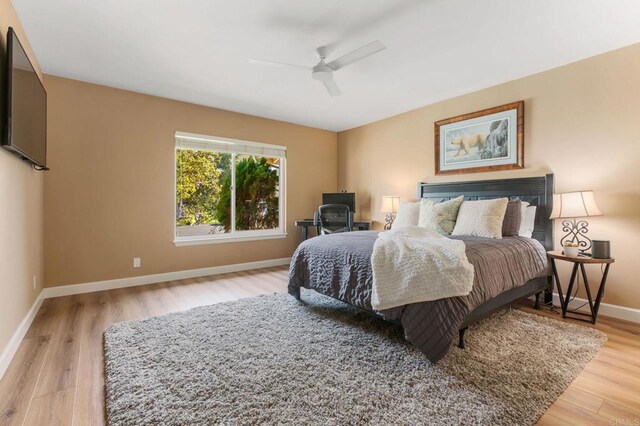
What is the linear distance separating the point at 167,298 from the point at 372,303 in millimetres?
2377

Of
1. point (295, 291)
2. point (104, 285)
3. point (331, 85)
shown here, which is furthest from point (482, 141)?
point (104, 285)

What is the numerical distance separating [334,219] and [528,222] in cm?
242

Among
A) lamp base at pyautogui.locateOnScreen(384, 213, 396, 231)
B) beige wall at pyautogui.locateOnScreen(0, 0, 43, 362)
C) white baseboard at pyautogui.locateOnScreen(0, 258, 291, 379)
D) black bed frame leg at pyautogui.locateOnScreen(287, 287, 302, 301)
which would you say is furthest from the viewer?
lamp base at pyautogui.locateOnScreen(384, 213, 396, 231)

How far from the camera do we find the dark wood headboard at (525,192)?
3.15 metres

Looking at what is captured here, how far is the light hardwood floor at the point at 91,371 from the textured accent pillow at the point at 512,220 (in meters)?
0.79

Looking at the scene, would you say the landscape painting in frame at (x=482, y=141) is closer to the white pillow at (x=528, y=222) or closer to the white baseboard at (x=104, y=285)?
the white pillow at (x=528, y=222)

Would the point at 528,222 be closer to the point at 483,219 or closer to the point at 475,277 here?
the point at 483,219

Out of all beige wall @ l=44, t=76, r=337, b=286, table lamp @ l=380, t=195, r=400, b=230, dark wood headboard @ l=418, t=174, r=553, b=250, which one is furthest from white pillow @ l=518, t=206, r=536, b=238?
beige wall @ l=44, t=76, r=337, b=286

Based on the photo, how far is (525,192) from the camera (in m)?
3.32

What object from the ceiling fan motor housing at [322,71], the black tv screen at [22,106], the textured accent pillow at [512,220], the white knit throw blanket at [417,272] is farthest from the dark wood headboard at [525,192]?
the black tv screen at [22,106]

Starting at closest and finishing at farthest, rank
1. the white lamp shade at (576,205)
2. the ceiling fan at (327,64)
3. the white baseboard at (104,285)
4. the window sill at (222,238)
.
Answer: the white baseboard at (104,285) → the ceiling fan at (327,64) → the white lamp shade at (576,205) → the window sill at (222,238)

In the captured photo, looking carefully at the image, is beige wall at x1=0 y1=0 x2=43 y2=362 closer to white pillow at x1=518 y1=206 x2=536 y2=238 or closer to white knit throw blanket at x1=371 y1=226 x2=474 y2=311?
white knit throw blanket at x1=371 y1=226 x2=474 y2=311

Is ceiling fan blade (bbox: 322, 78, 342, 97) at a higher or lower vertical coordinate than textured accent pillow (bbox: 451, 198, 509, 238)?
higher

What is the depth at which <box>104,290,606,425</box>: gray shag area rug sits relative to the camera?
57.0 inches
